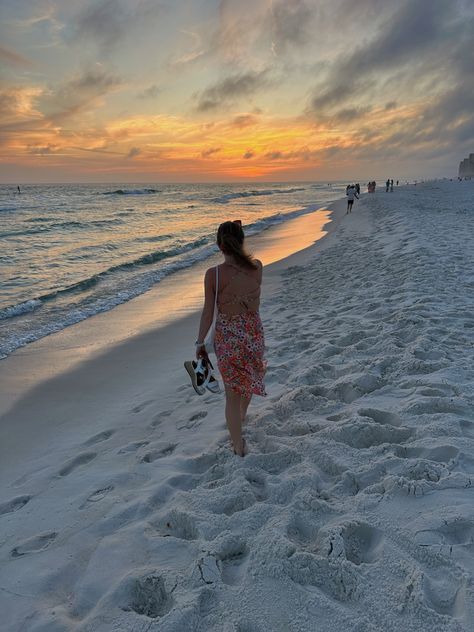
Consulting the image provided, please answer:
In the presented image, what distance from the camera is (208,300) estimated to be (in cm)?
336

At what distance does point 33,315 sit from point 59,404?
16.1ft

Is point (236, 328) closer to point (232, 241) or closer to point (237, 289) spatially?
point (237, 289)

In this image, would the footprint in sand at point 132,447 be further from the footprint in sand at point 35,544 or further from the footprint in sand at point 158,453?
the footprint in sand at point 35,544

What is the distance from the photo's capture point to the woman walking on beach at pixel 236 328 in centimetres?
332

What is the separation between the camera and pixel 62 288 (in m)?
11.8

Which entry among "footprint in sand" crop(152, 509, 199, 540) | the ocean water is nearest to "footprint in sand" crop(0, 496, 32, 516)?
"footprint in sand" crop(152, 509, 199, 540)

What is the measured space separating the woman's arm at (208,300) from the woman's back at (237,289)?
0.19 feet

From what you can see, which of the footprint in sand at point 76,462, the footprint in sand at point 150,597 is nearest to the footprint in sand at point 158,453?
the footprint in sand at point 76,462

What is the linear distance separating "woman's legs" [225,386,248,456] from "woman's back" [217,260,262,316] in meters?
0.69

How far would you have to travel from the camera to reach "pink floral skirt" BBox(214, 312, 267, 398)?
3461 mm

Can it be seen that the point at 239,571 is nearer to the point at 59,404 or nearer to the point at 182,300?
the point at 59,404

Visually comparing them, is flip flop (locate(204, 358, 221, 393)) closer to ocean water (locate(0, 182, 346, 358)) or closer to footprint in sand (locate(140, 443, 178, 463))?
footprint in sand (locate(140, 443, 178, 463))

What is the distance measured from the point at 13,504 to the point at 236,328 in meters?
2.33

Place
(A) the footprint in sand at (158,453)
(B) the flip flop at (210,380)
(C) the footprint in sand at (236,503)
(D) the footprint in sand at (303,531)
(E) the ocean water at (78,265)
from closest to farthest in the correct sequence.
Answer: (D) the footprint in sand at (303,531), (C) the footprint in sand at (236,503), (B) the flip flop at (210,380), (A) the footprint in sand at (158,453), (E) the ocean water at (78,265)
